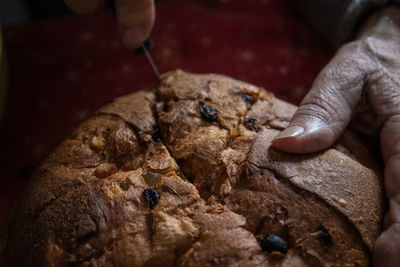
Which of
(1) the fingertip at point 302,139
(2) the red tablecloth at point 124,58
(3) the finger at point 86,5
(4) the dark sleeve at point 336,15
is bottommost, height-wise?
(2) the red tablecloth at point 124,58

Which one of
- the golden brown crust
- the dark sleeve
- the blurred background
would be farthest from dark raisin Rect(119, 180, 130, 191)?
the blurred background

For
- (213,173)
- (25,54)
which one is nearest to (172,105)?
(213,173)

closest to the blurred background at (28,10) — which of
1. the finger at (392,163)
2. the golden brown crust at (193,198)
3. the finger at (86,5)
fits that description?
the finger at (86,5)

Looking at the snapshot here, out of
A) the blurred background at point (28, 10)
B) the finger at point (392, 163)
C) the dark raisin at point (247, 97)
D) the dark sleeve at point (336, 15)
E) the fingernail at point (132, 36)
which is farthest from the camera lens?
the blurred background at point (28, 10)

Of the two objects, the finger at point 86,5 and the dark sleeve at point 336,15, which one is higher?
the dark sleeve at point 336,15

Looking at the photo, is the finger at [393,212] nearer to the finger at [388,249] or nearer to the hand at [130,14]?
the finger at [388,249]

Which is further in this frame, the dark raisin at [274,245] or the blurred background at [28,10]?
the blurred background at [28,10]
